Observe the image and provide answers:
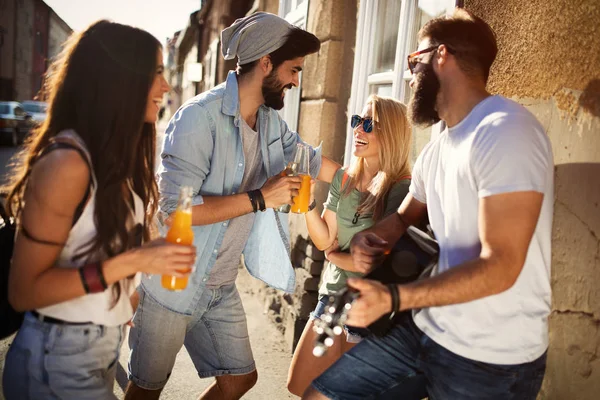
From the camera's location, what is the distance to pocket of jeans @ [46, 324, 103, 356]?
1.62 meters

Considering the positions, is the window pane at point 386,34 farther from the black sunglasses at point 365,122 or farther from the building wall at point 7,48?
the building wall at point 7,48

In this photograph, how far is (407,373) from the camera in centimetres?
194

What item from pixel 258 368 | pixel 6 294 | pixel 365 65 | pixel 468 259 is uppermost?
pixel 365 65

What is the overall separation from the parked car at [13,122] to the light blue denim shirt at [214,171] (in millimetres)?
16667

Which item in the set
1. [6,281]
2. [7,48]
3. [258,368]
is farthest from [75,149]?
[7,48]

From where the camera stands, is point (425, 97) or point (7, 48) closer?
point (425, 97)

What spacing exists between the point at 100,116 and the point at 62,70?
207 mm

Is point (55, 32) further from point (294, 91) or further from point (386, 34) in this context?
point (386, 34)

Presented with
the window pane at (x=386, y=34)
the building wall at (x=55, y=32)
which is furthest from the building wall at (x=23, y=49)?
the window pane at (x=386, y=34)

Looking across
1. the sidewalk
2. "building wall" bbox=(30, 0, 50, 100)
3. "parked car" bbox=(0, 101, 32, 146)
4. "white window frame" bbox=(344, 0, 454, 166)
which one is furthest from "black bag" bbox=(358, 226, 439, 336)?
"building wall" bbox=(30, 0, 50, 100)

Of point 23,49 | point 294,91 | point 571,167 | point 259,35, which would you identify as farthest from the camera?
point 23,49

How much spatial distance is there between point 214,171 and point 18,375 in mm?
1251

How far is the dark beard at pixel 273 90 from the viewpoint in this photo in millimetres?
2732

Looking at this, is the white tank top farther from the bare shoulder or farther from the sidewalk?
the sidewalk
